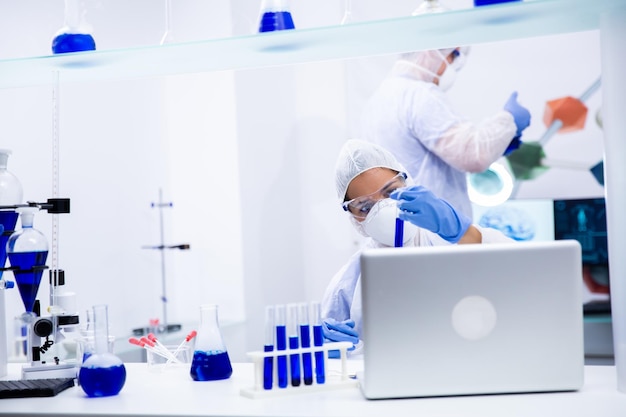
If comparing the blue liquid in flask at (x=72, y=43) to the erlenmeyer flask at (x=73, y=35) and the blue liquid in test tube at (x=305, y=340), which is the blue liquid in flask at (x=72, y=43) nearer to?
the erlenmeyer flask at (x=73, y=35)

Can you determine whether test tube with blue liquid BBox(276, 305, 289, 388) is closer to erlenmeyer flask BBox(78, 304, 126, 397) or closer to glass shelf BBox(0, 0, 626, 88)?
erlenmeyer flask BBox(78, 304, 126, 397)

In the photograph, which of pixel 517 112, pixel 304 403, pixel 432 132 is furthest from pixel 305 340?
pixel 517 112

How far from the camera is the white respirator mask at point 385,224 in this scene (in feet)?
6.89

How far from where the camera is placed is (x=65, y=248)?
3285mm

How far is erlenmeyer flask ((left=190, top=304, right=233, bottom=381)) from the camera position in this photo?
162 centimetres

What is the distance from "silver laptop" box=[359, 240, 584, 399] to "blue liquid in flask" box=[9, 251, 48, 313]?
849mm

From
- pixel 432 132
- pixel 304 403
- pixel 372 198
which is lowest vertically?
pixel 304 403

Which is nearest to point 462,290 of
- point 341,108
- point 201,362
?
point 201,362

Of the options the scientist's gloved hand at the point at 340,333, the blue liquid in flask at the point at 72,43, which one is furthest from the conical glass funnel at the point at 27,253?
the scientist's gloved hand at the point at 340,333

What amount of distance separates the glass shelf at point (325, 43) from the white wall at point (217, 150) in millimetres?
1020

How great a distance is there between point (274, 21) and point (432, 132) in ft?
4.19

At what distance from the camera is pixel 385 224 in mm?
2111

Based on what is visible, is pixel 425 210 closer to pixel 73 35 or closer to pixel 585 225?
pixel 73 35

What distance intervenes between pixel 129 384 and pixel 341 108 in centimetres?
323
